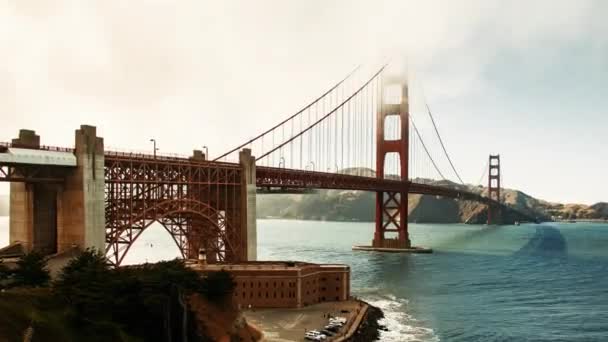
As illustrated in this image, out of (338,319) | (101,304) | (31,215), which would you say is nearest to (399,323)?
(338,319)

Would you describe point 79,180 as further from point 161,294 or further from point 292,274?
point 292,274

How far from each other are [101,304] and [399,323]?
100 feet

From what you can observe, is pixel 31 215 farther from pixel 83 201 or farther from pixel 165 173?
pixel 165 173

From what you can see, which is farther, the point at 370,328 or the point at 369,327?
the point at 369,327

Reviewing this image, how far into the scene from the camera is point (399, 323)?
56656 mm

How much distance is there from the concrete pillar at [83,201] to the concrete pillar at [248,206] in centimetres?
2301

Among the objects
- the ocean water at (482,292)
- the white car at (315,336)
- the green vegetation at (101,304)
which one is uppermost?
the green vegetation at (101,304)

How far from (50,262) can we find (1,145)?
8503 mm

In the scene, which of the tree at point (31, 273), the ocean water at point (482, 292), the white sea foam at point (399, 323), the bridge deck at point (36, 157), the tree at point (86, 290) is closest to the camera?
the tree at point (86, 290)

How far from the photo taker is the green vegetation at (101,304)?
101 feet

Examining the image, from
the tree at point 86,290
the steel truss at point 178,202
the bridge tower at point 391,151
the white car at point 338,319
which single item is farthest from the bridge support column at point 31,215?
the bridge tower at point 391,151

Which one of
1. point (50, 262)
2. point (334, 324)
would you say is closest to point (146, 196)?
point (50, 262)

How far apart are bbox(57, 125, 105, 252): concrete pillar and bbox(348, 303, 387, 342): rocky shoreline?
67.4 feet

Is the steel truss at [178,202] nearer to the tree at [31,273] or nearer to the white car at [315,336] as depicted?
the tree at [31,273]
